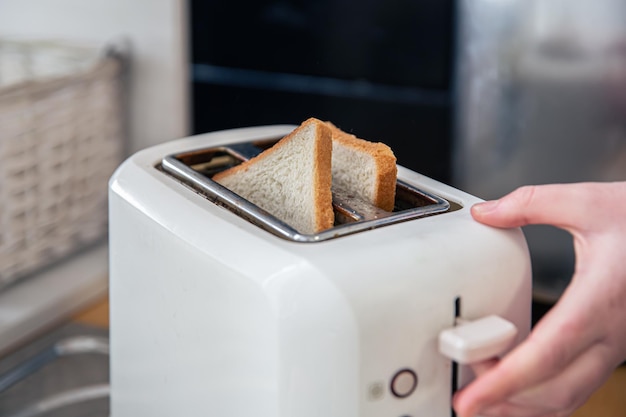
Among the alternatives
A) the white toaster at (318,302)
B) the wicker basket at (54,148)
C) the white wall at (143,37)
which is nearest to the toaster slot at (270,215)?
the white toaster at (318,302)

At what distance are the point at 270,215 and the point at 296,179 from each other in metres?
0.04

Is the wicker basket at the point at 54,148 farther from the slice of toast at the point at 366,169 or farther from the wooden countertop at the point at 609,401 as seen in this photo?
the wooden countertop at the point at 609,401

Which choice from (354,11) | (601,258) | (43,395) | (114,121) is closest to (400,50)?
(354,11)

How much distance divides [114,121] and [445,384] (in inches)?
26.8

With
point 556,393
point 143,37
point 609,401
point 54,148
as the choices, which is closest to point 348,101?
point 143,37

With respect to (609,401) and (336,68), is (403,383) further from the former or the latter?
(336,68)

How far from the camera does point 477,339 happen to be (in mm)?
389

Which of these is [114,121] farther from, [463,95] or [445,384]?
[445,384]

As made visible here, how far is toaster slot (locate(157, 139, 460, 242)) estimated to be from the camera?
44 centimetres

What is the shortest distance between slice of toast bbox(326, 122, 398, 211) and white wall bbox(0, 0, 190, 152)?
0.54 m

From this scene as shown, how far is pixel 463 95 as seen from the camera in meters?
1.09

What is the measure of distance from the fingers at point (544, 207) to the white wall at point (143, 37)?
0.66 metres

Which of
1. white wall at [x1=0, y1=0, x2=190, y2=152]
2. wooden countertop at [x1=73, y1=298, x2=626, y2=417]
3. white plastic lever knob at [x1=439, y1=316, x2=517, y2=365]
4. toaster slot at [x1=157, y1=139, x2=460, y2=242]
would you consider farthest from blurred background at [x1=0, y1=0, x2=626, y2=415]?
white plastic lever knob at [x1=439, y1=316, x2=517, y2=365]

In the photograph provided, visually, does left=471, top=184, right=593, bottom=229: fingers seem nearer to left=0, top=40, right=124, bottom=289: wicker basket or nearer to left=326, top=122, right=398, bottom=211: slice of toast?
left=326, top=122, right=398, bottom=211: slice of toast
